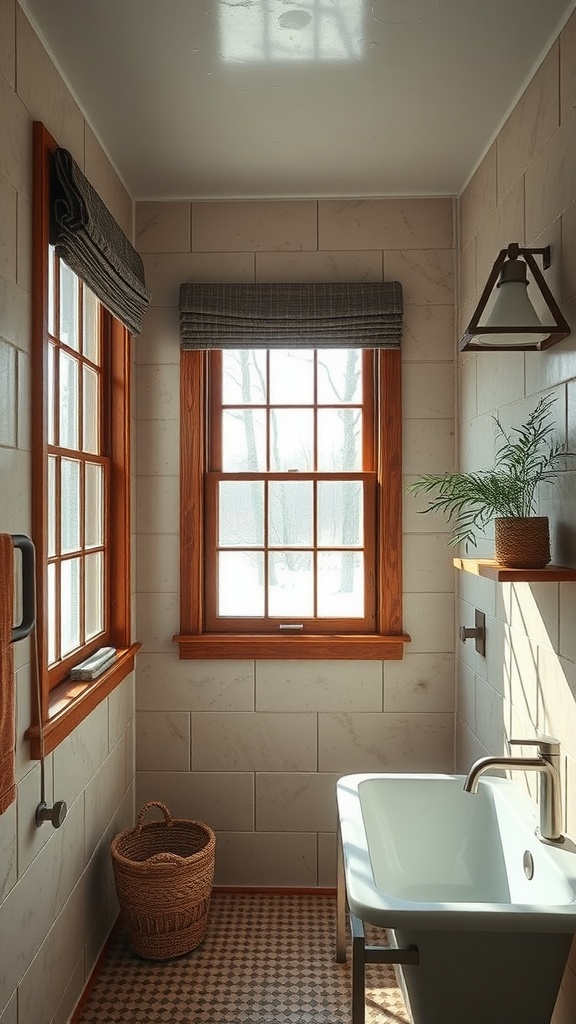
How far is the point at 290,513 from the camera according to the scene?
3.11 metres

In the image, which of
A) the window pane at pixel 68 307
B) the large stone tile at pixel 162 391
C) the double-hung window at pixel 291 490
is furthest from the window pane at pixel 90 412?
the double-hung window at pixel 291 490

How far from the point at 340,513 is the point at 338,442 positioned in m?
0.29

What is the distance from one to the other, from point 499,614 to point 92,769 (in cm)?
142

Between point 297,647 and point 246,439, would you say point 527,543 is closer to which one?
point 297,647

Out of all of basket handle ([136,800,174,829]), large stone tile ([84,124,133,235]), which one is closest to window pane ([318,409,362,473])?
large stone tile ([84,124,133,235])

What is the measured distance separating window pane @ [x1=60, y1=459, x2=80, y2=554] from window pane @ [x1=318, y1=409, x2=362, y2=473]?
1033 millimetres

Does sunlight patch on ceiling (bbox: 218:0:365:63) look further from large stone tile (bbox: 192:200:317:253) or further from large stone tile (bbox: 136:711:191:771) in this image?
large stone tile (bbox: 136:711:191:771)

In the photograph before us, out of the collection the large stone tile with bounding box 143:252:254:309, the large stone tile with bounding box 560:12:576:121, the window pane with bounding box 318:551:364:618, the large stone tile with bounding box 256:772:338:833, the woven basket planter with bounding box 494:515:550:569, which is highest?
the large stone tile with bounding box 560:12:576:121

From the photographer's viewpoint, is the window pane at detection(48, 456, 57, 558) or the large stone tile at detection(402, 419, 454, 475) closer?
the window pane at detection(48, 456, 57, 558)

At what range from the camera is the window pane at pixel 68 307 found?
2357mm

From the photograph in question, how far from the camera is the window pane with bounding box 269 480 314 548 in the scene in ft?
10.2

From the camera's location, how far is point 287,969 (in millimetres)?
2510

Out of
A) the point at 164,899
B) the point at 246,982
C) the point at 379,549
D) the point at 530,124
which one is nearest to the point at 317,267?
the point at 530,124

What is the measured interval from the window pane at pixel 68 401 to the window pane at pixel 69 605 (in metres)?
0.39
